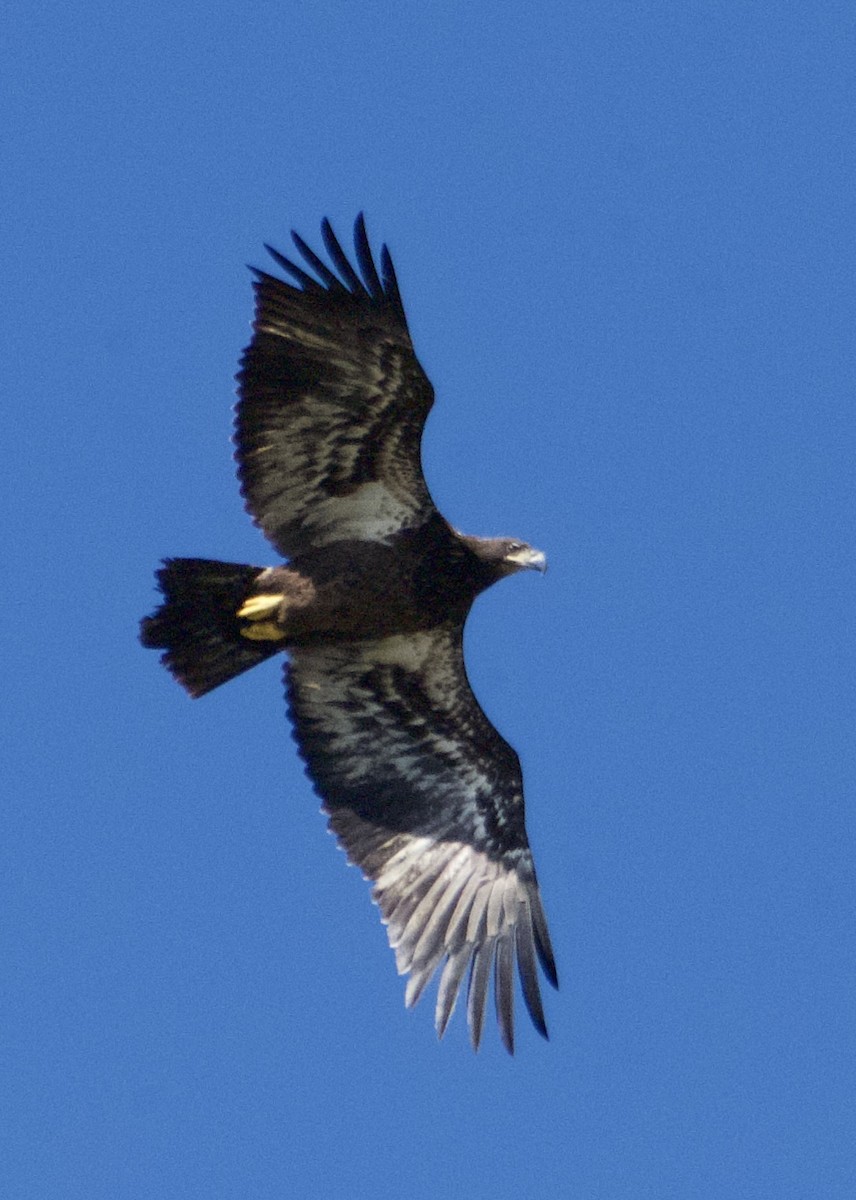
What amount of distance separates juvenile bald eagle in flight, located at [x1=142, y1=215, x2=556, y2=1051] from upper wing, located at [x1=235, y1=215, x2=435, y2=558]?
0.01 meters

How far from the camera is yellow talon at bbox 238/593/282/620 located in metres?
14.6

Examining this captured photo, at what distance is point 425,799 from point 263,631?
1.82 metres

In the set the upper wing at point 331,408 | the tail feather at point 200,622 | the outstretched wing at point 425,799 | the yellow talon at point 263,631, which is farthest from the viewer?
the outstretched wing at point 425,799

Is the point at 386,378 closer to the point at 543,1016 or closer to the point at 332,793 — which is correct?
the point at 332,793

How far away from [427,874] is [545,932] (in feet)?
2.80

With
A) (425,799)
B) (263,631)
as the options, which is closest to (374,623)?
(263,631)

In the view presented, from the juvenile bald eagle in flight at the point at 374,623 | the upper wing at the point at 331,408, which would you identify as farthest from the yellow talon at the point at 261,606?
the upper wing at the point at 331,408

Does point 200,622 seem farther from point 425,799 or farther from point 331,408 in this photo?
point 425,799

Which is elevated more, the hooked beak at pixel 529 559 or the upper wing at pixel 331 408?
the upper wing at pixel 331 408

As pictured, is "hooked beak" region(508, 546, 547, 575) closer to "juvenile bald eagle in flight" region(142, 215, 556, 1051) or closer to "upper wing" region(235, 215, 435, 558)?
"juvenile bald eagle in flight" region(142, 215, 556, 1051)

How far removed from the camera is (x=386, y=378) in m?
14.2

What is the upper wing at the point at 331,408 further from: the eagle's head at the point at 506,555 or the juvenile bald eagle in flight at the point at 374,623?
the eagle's head at the point at 506,555

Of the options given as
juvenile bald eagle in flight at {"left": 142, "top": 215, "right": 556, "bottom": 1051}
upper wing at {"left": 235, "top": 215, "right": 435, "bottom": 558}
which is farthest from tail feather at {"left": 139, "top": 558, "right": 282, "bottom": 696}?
upper wing at {"left": 235, "top": 215, "right": 435, "bottom": 558}

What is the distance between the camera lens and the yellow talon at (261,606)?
1462 centimetres
